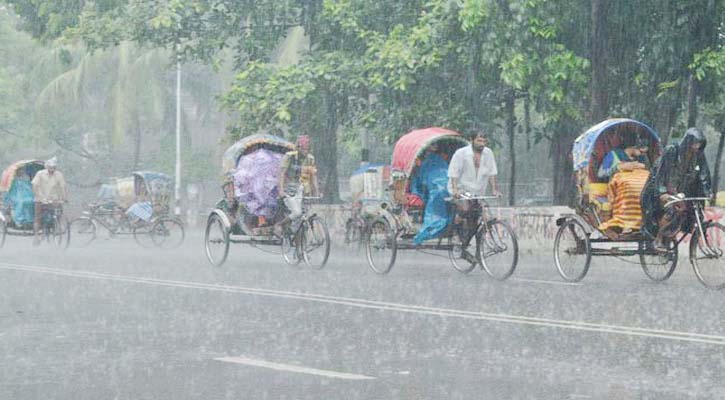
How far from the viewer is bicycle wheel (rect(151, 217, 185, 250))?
1096 inches

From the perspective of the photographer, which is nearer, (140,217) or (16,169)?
(16,169)

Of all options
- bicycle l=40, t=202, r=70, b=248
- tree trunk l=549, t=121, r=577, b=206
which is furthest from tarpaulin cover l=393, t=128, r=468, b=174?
bicycle l=40, t=202, r=70, b=248

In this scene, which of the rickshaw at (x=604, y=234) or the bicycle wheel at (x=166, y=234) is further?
the bicycle wheel at (x=166, y=234)

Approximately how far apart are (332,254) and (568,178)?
6607 mm

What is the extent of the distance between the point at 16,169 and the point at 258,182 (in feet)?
30.3

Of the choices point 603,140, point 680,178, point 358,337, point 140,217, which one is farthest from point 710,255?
point 140,217

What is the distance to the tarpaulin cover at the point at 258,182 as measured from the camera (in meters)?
19.7

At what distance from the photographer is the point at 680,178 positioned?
1461 centimetres

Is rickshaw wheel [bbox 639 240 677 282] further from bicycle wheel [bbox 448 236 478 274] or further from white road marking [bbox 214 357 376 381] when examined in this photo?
white road marking [bbox 214 357 376 381]

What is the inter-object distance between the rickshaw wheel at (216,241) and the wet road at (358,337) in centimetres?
233

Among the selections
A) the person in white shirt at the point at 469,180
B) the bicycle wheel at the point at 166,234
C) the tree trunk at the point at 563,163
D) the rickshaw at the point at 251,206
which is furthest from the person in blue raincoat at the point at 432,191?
the bicycle wheel at the point at 166,234

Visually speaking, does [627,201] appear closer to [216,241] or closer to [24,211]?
[216,241]

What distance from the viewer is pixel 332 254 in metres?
23.1

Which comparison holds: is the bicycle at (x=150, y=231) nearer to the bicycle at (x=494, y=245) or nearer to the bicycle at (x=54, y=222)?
the bicycle at (x=54, y=222)
